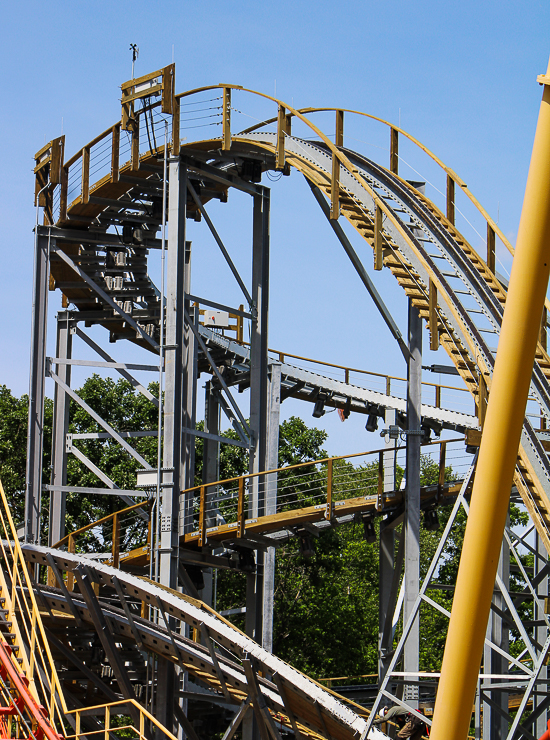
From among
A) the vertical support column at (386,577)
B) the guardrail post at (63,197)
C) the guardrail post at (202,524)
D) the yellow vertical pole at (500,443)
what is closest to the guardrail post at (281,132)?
the guardrail post at (63,197)

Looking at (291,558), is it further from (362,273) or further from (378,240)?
Answer: (378,240)

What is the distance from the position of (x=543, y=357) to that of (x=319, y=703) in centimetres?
609

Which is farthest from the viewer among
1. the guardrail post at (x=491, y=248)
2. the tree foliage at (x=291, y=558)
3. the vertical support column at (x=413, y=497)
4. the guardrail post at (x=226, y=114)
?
the tree foliage at (x=291, y=558)

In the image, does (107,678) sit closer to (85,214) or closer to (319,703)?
(319,703)

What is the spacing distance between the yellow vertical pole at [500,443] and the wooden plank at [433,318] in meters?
10.9

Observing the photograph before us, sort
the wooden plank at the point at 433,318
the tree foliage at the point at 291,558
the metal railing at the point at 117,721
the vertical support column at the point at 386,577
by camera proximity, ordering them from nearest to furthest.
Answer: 1. the metal railing at the point at 117,721
2. the wooden plank at the point at 433,318
3. the vertical support column at the point at 386,577
4. the tree foliage at the point at 291,558

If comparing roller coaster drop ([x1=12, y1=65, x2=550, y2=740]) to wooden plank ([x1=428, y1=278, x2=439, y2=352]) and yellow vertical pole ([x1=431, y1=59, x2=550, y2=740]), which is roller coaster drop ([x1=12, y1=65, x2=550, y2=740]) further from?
yellow vertical pole ([x1=431, y1=59, x2=550, y2=740])

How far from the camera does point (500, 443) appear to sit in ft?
11.6

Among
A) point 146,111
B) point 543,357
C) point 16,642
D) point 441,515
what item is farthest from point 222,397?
point 441,515

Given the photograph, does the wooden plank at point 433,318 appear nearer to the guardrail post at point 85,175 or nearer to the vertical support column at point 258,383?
the vertical support column at point 258,383

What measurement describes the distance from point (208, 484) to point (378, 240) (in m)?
5.00

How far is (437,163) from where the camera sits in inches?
694

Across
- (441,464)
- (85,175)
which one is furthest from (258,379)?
(85,175)

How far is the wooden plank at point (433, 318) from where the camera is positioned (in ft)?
47.4
